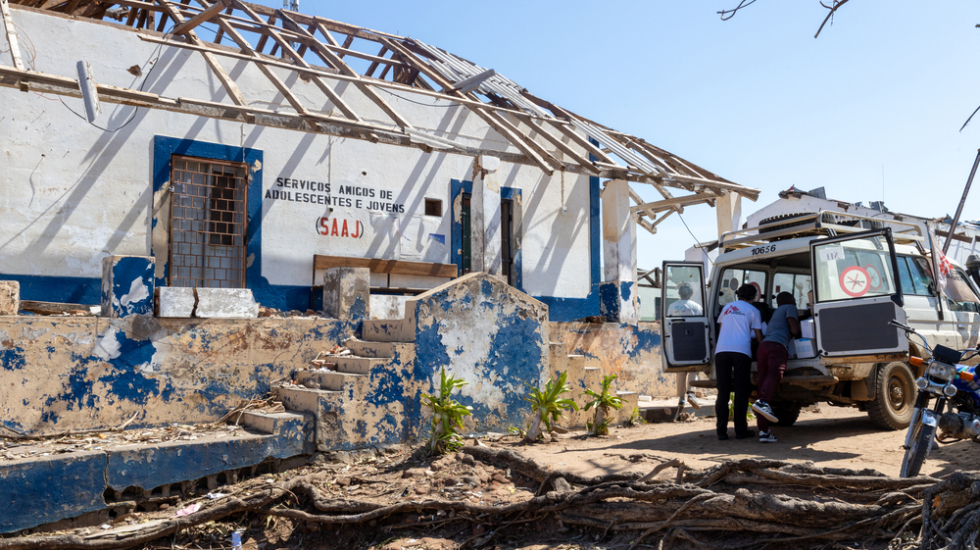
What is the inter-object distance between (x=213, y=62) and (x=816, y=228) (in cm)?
811

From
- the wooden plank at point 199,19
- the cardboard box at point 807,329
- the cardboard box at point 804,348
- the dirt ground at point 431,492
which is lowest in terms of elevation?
the dirt ground at point 431,492

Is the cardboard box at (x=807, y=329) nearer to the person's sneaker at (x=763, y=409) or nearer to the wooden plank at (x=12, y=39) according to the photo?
the person's sneaker at (x=763, y=409)

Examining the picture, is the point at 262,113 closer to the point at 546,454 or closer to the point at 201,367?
the point at 201,367

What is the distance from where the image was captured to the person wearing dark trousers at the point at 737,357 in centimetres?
728

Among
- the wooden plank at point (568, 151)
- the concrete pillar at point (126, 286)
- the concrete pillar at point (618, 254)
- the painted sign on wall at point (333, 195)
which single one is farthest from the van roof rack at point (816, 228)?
the concrete pillar at point (126, 286)

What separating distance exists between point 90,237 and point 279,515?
593 cm

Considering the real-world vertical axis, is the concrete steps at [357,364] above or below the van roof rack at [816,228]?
below

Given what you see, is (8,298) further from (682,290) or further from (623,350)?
(623,350)

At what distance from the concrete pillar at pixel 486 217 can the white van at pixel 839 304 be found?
3.68 meters

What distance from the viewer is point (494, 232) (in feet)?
38.1

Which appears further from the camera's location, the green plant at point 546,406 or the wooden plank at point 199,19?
the wooden plank at point 199,19

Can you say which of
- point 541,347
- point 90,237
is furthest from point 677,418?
point 90,237

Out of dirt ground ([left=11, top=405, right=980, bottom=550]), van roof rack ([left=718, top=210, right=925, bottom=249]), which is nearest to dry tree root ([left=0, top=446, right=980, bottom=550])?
dirt ground ([left=11, top=405, right=980, bottom=550])

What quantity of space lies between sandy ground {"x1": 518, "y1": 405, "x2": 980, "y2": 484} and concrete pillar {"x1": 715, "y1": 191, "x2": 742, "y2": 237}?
17.2 ft
